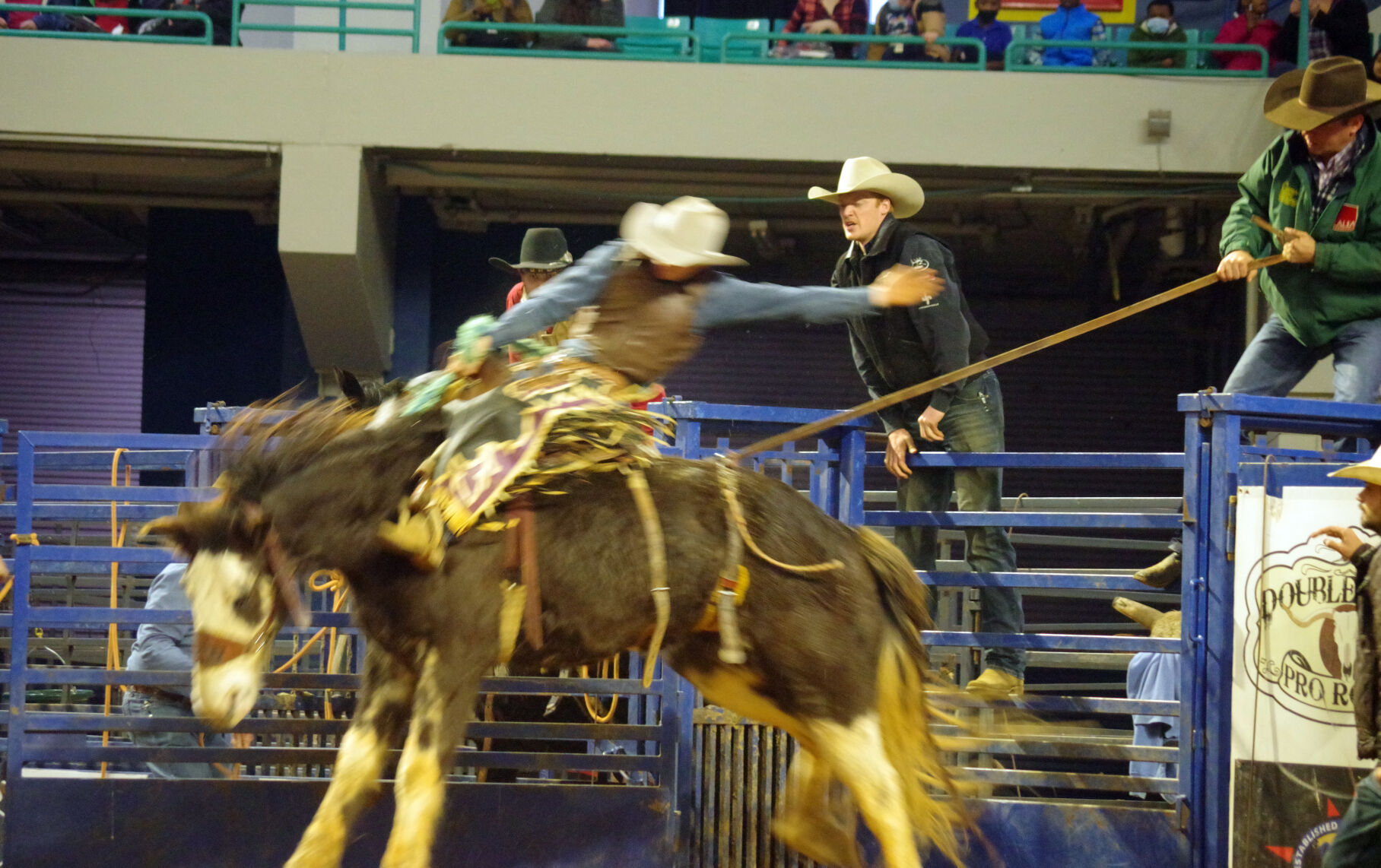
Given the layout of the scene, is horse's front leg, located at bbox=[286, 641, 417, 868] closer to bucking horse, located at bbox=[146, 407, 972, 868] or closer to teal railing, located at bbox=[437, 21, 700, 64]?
bucking horse, located at bbox=[146, 407, 972, 868]

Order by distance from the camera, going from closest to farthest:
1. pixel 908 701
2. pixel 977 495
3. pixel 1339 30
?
pixel 908 701, pixel 977 495, pixel 1339 30

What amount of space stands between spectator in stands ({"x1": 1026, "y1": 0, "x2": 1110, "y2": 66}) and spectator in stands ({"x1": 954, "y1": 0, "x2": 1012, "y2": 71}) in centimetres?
28

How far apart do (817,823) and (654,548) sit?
4.03 ft

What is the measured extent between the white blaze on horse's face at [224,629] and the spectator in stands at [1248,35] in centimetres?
943

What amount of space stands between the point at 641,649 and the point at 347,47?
31.2 feet

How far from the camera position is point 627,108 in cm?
1044

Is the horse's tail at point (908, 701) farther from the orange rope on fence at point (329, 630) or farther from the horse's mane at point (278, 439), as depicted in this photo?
the orange rope on fence at point (329, 630)

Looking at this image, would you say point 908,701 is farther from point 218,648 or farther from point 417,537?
point 218,648

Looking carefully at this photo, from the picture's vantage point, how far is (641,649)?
13.4 ft

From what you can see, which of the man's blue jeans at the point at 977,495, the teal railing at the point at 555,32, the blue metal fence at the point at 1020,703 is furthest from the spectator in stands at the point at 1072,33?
the blue metal fence at the point at 1020,703

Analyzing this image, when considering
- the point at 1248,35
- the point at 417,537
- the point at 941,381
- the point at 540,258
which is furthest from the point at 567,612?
the point at 1248,35

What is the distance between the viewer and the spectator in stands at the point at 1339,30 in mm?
9617

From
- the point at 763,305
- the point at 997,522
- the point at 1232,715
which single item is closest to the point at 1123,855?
the point at 1232,715

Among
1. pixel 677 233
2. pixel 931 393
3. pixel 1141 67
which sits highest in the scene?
pixel 1141 67
